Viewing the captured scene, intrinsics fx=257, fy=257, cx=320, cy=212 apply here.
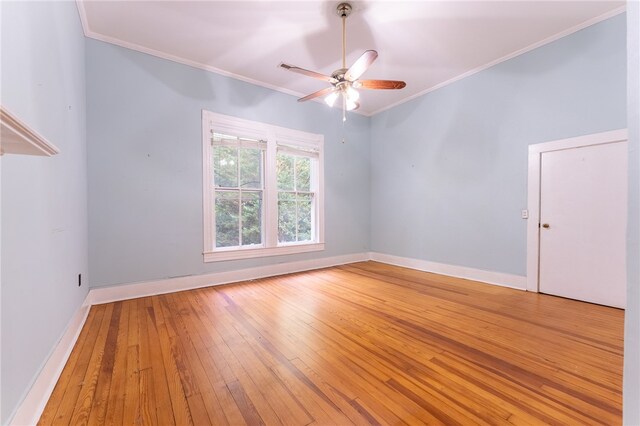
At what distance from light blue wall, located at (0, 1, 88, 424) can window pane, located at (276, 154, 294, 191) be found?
2.57m

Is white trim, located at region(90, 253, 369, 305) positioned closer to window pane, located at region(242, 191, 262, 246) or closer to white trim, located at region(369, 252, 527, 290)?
window pane, located at region(242, 191, 262, 246)

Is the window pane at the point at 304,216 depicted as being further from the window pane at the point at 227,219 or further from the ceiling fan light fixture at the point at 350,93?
the ceiling fan light fixture at the point at 350,93

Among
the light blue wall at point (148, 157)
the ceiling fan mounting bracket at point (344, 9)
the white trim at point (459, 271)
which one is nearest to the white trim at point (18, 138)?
the light blue wall at point (148, 157)

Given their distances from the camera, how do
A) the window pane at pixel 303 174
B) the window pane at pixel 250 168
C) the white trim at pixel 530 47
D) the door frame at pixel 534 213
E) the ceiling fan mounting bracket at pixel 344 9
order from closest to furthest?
the ceiling fan mounting bracket at pixel 344 9 < the white trim at pixel 530 47 < the door frame at pixel 534 213 < the window pane at pixel 250 168 < the window pane at pixel 303 174

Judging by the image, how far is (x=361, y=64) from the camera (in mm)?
2410

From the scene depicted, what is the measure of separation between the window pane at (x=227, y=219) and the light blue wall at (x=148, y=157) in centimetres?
30

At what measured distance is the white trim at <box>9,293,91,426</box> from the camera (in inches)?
47.8

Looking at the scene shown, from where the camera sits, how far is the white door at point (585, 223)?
9.11 feet

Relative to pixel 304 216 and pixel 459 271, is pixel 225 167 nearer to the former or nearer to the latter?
pixel 304 216

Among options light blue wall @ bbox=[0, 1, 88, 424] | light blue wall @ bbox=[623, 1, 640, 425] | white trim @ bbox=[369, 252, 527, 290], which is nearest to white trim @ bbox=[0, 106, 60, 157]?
light blue wall @ bbox=[0, 1, 88, 424]

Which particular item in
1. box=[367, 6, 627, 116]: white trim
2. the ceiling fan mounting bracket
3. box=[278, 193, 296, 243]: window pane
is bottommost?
box=[278, 193, 296, 243]: window pane

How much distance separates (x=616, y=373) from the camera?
1.67 meters

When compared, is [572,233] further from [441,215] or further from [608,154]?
[441,215]

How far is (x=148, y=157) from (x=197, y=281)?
1.77 m
